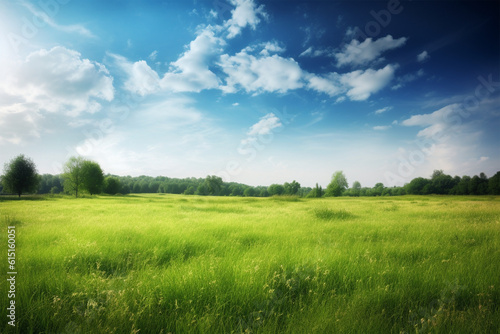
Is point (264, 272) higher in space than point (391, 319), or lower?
A: higher

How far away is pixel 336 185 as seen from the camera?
79125 mm

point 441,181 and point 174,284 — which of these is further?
point 441,181

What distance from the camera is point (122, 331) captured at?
226cm

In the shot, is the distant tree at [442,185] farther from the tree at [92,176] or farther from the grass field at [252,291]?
the tree at [92,176]

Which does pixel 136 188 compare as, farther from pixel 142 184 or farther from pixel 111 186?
pixel 111 186

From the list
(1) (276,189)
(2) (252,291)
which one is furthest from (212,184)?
(2) (252,291)

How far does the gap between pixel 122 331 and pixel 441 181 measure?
94.2m

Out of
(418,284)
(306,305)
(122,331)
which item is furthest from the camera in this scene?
(418,284)

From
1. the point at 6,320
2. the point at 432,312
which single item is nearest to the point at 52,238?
the point at 6,320

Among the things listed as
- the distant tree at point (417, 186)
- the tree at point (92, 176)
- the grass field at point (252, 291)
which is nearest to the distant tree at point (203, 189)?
the tree at point (92, 176)

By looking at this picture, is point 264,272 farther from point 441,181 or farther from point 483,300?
point 441,181

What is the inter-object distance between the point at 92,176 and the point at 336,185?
83.1 m

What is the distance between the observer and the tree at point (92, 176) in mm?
51219

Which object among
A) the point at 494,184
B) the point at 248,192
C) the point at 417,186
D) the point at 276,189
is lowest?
the point at 248,192
